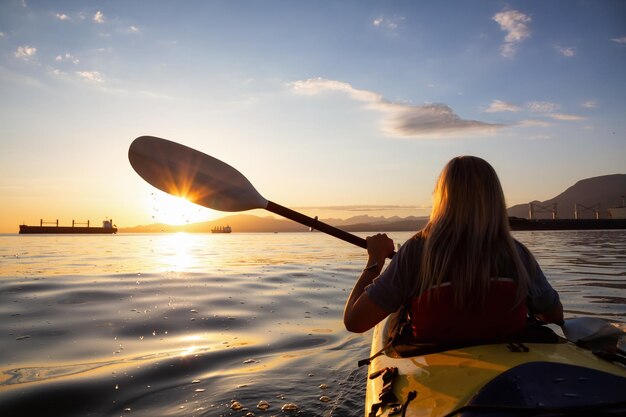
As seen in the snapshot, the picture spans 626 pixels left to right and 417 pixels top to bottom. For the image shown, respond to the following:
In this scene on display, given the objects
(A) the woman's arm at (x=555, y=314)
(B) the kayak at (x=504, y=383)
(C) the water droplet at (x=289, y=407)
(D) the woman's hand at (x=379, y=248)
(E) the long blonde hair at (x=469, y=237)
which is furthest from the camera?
(C) the water droplet at (x=289, y=407)

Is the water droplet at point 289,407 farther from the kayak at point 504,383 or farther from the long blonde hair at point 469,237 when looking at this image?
the long blonde hair at point 469,237

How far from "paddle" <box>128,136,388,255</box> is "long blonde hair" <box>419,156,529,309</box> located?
182 centimetres

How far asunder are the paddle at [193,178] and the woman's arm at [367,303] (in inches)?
46.0

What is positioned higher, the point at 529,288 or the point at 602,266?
the point at 529,288

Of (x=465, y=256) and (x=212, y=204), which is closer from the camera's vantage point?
(x=465, y=256)

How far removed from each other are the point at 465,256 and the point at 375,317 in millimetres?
645

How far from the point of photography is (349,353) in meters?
6.34

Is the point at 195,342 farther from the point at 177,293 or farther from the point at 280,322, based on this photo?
the point at 177,293

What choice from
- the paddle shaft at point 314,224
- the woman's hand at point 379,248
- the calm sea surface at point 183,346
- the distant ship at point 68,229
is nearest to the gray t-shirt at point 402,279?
the woman's hand at point 379,248

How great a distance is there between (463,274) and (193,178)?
3.02 m

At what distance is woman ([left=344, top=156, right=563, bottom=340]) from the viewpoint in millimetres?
2508

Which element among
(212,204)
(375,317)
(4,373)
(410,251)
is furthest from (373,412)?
(4,373)

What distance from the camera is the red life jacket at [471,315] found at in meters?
2.51

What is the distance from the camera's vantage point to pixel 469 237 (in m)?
2.61
